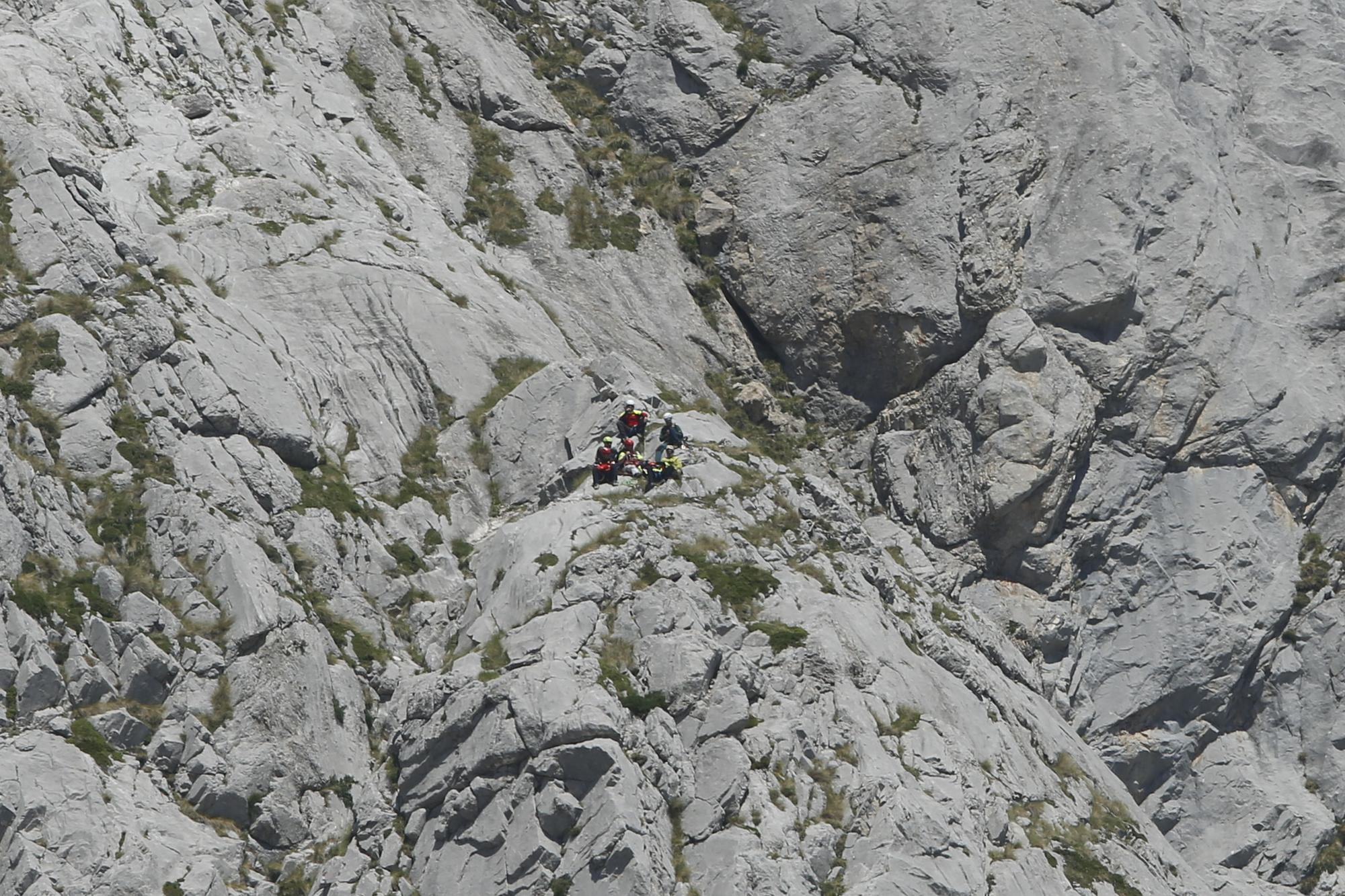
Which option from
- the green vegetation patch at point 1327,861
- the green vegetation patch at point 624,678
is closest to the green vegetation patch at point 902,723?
Result: the green vegetation patch at point 624,678

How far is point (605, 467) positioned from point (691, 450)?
2.52 m

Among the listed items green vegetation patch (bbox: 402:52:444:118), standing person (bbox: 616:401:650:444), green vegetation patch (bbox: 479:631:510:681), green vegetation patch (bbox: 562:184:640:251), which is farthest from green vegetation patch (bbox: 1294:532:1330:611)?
green vegetation patch (bbox: 402:52:444:118)

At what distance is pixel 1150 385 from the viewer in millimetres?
46438

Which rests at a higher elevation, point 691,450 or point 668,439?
point 668,439

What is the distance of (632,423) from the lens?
3922 centimetres

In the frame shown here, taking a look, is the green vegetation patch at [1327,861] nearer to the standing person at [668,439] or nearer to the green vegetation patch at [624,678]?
the standing person at [668,439]

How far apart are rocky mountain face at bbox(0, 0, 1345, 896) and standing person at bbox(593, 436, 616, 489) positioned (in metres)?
0.87

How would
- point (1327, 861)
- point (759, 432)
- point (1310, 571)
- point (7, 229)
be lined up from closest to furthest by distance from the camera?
1. point (7, 229)
2. point (1327, 861)
3. point (1310, 571)
4. point (759, 432)

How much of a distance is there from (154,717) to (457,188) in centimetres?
2071

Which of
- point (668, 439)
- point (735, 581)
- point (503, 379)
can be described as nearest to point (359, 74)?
point (503, 379)

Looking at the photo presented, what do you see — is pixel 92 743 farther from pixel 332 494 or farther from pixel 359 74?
pixel 359 74

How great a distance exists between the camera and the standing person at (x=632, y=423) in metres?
39.2

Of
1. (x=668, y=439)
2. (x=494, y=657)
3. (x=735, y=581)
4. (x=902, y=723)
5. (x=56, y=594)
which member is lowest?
(x=902, y=723)

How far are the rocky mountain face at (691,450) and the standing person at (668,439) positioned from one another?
650 mm
